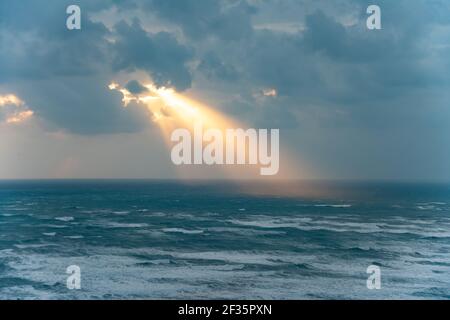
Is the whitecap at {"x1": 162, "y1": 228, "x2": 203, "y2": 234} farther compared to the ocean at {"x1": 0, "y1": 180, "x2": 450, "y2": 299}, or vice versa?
the whitecap at {"x1": 162, "y1": 228, "x2": 203, "y2": 234}

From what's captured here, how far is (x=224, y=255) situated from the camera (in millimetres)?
27984

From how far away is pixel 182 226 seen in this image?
1592 inches

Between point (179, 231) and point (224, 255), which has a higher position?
point (179, 231)

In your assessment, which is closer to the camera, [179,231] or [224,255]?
[224,255]

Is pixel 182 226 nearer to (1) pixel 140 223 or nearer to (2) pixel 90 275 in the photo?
(1) pixel 140 223

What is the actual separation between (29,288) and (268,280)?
1098 cm

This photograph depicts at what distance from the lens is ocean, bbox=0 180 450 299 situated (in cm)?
2083

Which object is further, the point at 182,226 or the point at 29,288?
the point at 182,226

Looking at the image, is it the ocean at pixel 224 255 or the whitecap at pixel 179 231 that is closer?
the ocean at pixel 224 255

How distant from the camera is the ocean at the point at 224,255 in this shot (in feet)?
68.3
